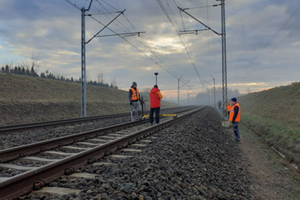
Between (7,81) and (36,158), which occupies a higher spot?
(7,81)

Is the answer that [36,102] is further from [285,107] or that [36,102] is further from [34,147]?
[285,107]

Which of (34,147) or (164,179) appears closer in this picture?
(164,179)

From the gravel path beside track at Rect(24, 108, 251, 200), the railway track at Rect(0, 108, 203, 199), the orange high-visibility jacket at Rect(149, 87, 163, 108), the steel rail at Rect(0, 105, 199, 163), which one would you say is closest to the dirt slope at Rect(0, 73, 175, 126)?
the orange high-visibility jacket at Rect(149, 87, 163, 108)

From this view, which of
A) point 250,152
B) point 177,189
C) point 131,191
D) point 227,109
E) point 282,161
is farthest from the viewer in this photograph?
point 227,109

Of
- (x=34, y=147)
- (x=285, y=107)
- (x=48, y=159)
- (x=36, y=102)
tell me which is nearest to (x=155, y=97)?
(x=34, y=147)

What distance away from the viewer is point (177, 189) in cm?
415

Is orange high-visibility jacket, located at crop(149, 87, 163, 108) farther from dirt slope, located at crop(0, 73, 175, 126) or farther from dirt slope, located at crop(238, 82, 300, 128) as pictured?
dirt slope, located at crop(0, 73, 175, 126)

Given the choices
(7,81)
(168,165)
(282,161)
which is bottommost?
(282,161)

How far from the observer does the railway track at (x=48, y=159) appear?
3.57 m

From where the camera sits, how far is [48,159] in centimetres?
568

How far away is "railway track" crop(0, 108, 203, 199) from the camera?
140 inches

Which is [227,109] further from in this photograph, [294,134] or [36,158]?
[36,158]

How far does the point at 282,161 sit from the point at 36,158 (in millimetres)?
9616

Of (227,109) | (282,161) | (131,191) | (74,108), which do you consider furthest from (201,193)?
(74,108)
